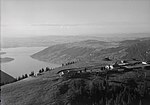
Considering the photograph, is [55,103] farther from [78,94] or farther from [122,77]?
[122,77]

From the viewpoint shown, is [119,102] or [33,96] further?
[33,96]

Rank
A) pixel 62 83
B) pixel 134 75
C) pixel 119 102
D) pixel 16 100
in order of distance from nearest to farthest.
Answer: pixel 119 102
pixel 16 100
pixel 62 83
pixel 134 75

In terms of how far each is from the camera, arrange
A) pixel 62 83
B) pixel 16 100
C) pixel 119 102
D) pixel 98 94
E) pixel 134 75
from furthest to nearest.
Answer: pixel 134 75 → pixel 62 83 → pixel 16 100 → pixel 98 94 → pixel 119 102

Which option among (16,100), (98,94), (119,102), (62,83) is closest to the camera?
(119,102)

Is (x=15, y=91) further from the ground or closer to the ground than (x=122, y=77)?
closer to the ground

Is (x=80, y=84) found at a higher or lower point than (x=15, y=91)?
higher

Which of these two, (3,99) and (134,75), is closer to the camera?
(3,99)

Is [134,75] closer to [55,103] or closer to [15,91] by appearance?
[55,103]

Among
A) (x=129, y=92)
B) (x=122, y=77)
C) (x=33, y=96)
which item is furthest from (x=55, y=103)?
(x=122, y=77)

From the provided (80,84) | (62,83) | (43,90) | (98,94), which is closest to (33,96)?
(43,90)
